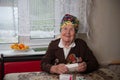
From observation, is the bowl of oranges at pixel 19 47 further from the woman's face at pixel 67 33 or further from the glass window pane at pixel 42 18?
the woman's face at pixel 67 33

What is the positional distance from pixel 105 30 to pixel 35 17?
2.98 ft

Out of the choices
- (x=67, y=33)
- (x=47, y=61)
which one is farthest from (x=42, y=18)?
(x=47, y=61)

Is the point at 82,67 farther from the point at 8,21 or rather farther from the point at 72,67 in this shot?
the point at 8,21

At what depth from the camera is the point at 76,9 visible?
2393 mm

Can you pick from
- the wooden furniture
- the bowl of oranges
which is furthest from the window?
the wooden furniture

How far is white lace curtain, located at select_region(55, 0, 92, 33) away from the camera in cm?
233

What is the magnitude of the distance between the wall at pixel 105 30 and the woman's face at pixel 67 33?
551mm

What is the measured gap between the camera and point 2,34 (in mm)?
2389

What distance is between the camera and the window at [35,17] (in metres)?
2.31

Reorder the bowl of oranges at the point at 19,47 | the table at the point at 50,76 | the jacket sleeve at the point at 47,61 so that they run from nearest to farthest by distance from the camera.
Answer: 1. the table at the point at 50,76
2. the jacket sleeve at the point at 47,61
3. the bowl of oranges at the point at 19,47

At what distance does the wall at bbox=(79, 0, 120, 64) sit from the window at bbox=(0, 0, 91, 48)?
16cm

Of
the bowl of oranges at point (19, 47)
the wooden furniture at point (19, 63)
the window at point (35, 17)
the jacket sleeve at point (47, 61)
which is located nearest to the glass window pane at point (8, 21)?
the window at point (35, 17)

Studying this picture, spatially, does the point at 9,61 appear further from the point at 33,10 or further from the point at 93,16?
the point at 93,16

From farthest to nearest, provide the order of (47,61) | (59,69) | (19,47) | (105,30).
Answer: (105,30)
(19,47)
(47,61)
(59,69)
